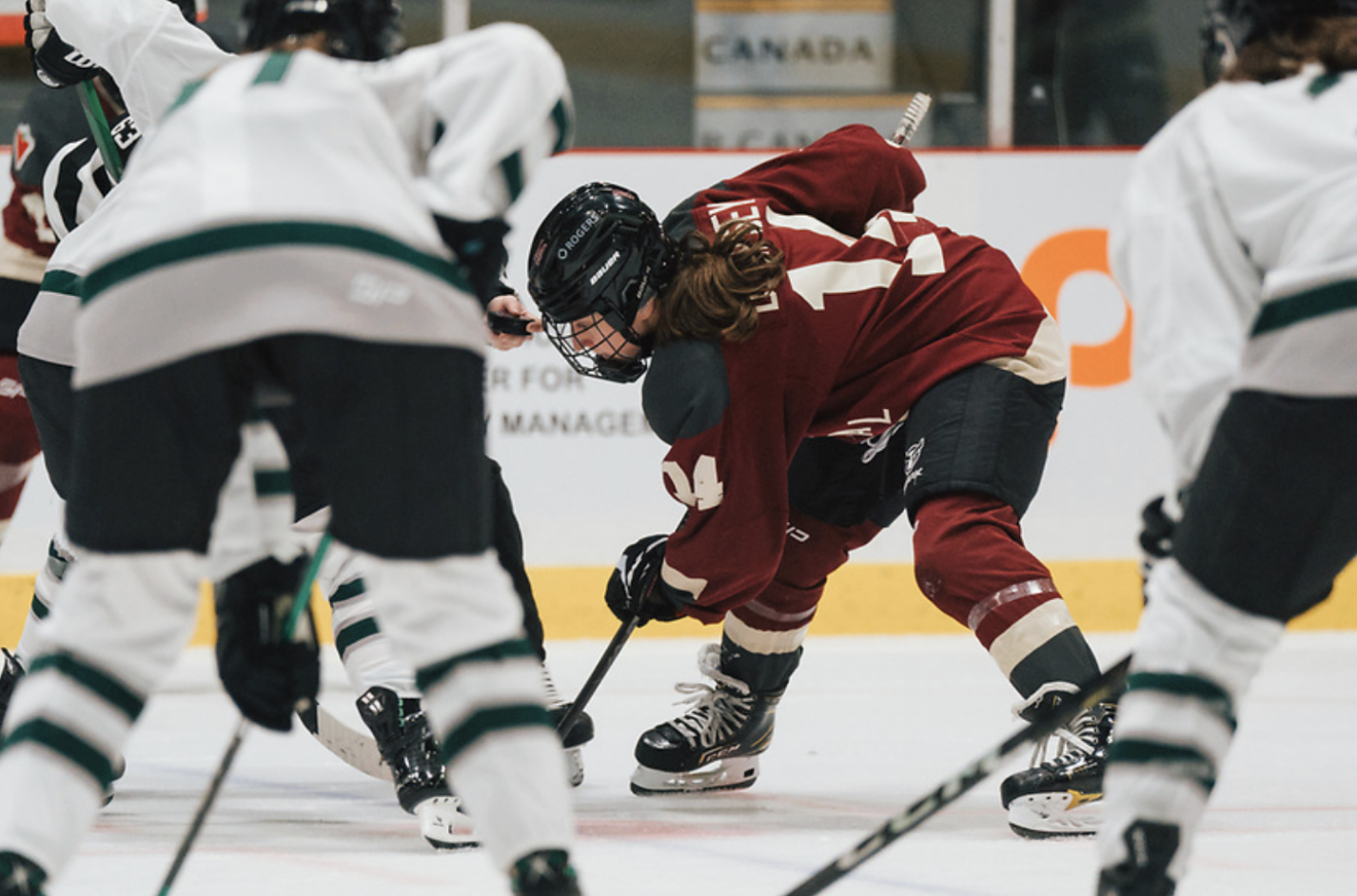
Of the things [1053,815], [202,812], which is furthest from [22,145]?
[1053,815]

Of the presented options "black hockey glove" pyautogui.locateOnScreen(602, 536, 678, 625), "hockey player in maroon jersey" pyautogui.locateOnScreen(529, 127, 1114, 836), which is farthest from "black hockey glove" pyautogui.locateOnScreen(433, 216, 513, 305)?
"black hockey glove" pyautogui.locateOnScreen(602, 536, 678, 625)

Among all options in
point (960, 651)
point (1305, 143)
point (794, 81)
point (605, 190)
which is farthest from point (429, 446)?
point (794, 81)

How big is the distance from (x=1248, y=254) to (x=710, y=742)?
139 cm

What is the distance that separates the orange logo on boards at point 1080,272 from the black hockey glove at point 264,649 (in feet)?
9.87

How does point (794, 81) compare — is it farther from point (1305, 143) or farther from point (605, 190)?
point (1305, 143)

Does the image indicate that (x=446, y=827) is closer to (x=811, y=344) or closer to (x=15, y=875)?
(x=811, y=344)

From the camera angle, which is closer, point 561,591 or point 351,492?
point 351,492

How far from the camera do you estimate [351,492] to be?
54.1 inches

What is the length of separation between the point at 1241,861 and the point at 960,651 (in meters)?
1.92

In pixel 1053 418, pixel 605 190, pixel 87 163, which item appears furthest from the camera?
pixel 87 163

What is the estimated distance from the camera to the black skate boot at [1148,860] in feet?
4.58

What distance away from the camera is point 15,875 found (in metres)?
1.31

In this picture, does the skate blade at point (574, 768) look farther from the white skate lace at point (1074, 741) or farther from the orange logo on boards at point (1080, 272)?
the orange logo on boards at point (1080, 272)

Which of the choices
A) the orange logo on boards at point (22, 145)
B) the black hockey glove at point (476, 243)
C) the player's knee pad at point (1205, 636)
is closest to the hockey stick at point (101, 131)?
the orange logo on boards at point (22, 145)
